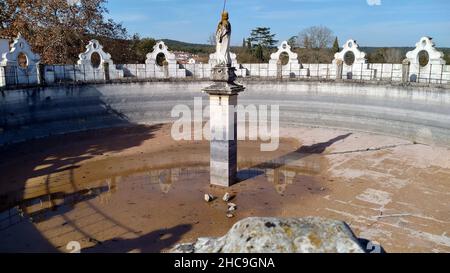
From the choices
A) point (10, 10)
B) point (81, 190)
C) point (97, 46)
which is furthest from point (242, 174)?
point (10, 10)

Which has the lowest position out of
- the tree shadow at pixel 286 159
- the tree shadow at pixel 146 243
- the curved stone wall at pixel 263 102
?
the tree shadow at pixel 146 243

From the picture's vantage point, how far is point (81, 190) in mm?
15023

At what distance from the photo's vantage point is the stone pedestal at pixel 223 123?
563 inches

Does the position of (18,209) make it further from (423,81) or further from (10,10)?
(10,10)

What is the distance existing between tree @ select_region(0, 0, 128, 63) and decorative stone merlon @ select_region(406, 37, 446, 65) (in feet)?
83.8

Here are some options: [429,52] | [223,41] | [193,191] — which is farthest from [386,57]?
[193,191]

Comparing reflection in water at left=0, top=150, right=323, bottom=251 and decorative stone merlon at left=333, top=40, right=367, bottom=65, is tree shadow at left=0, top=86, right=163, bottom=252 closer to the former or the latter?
reflection in water at left=0, top=150, right=323, bottom=251

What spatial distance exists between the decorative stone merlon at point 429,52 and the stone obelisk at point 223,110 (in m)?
15.6

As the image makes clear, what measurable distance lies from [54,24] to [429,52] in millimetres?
28038

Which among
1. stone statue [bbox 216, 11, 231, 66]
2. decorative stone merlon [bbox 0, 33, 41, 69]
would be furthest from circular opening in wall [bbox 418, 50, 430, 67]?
decorative stone merlon [bbox 0, 33, 41, 69]

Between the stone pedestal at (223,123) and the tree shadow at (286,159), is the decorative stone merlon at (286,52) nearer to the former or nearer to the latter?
the tree shadow at (286,159)

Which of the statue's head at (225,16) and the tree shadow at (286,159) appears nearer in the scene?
the statue's head at (225,16)

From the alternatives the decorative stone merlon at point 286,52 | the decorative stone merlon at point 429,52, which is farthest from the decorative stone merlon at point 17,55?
the decorative stone merlon at point 429,52

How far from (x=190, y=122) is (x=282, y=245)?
83.9ft
